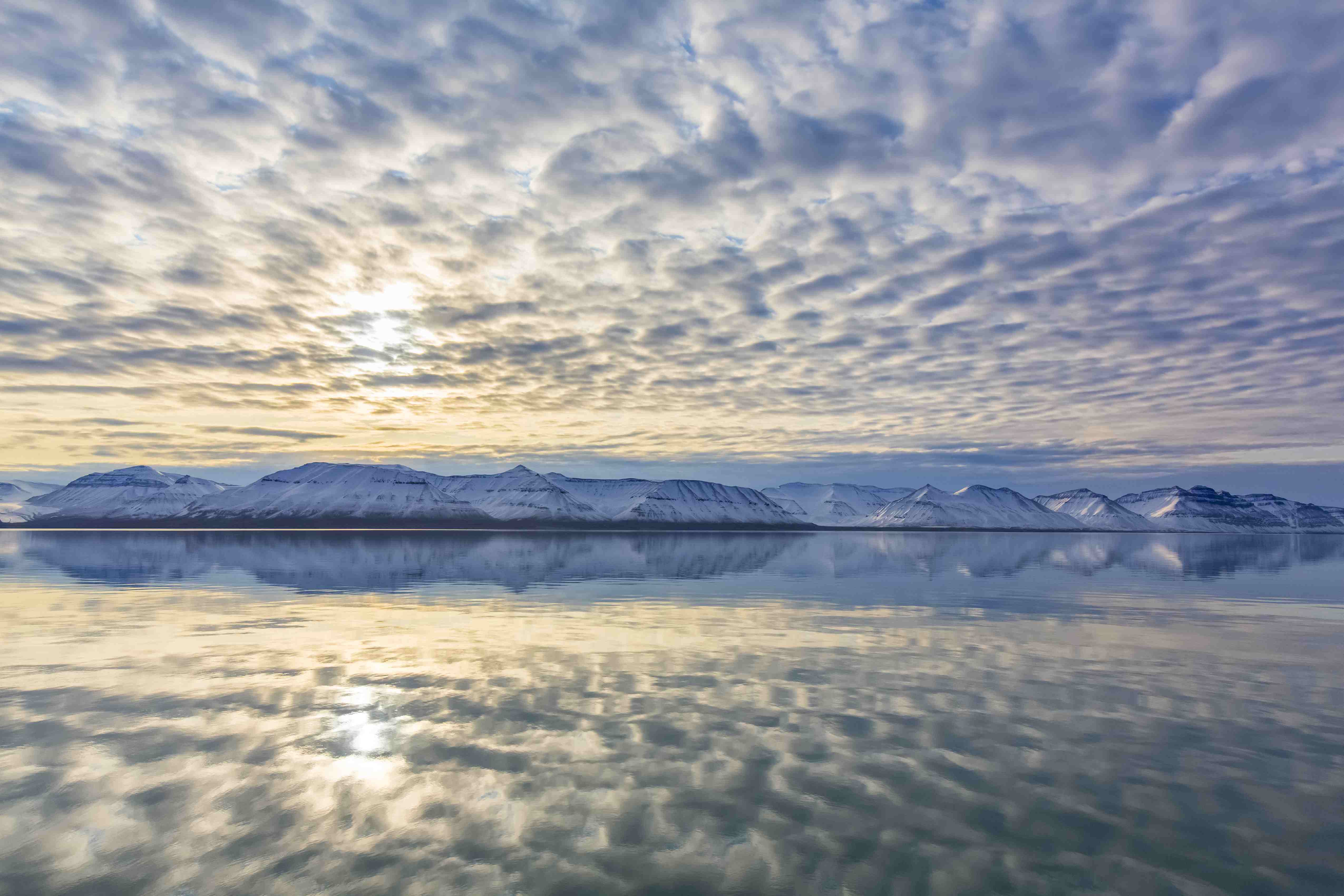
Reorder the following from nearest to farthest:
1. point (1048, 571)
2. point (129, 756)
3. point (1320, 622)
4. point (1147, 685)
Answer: point (129, 756) < point (1147, 685) < point (1320, 622) < point (1048, 571)

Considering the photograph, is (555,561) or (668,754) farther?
(555,561)

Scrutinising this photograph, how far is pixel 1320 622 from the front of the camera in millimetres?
37344

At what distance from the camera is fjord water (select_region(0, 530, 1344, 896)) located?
33.8 feet

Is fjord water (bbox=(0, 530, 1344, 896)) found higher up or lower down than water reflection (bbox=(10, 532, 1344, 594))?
higher up

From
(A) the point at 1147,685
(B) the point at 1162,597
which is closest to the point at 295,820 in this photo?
(A) the point at 1147,685

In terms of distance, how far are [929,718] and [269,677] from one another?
19.6 m

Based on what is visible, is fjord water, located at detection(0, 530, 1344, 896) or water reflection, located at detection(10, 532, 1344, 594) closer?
fjord water, located at detection(0, 530, 1344, 896)

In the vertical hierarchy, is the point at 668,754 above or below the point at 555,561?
above

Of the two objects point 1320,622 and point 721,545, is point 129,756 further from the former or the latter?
point 721,545

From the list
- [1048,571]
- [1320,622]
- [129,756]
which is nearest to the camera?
[129,756]

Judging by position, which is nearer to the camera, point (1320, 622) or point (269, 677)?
point (269, 677)

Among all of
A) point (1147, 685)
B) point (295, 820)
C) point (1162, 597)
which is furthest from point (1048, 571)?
point (295, 820)

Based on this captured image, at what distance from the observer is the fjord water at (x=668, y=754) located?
10.3m

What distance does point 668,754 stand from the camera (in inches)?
596
